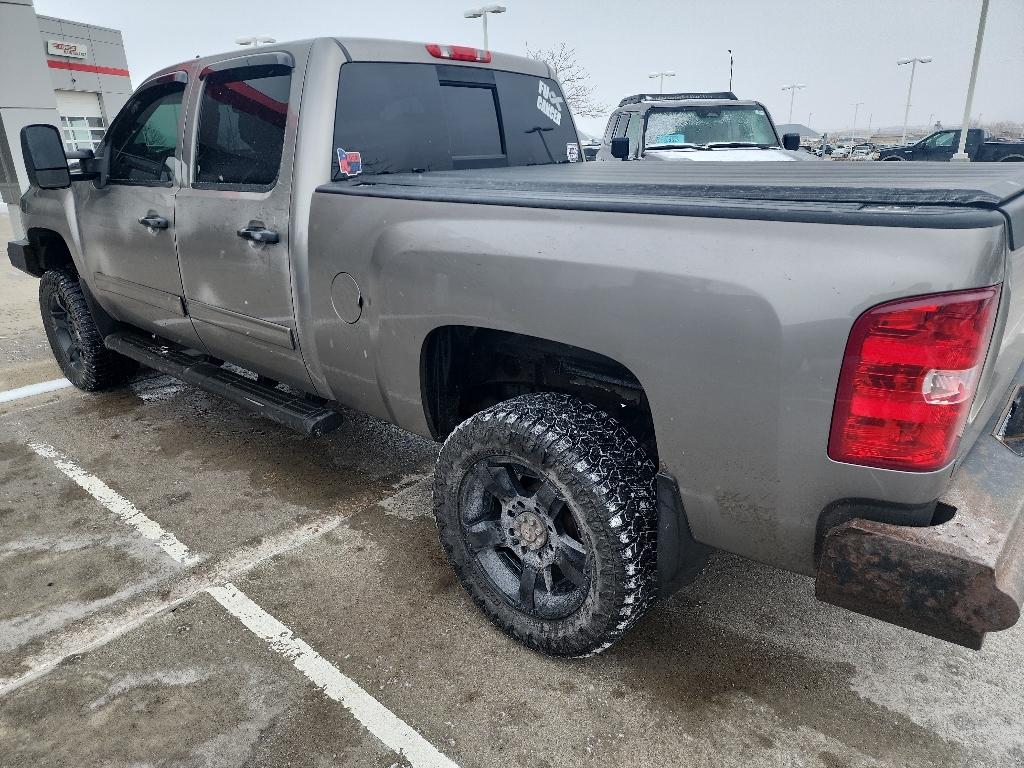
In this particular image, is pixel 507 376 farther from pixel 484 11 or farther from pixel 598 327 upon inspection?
pixel 484 11

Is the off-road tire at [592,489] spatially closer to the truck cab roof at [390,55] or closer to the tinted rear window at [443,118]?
the tinted rear window at [443,118]

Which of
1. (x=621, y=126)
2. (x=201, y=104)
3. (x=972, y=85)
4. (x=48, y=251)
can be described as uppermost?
(x=972, y=85)

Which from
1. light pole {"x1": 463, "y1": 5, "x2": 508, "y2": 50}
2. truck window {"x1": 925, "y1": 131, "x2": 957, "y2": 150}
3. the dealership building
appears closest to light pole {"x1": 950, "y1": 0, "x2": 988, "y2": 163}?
truck window {"x1": 925, "y1": 131, "x2": 957, "y2": 150}

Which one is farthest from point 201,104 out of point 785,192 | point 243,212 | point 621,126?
point 621,126

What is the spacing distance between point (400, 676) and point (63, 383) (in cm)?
417

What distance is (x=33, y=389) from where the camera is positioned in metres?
5.03

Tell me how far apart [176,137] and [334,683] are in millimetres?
2639

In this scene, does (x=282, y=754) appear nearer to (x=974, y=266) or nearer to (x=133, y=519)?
(x=133, y=519)

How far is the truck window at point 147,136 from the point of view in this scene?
349 centimetres

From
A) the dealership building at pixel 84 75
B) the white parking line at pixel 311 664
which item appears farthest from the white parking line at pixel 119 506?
the dealership building at pixel 84 75

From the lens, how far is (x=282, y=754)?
2.02 meters

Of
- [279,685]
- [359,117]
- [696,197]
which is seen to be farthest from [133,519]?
[696,197]

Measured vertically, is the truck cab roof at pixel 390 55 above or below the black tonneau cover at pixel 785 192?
above

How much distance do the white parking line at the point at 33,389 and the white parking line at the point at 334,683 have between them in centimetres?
315
